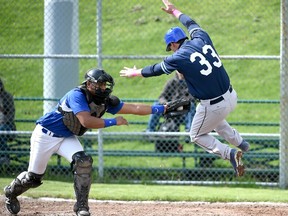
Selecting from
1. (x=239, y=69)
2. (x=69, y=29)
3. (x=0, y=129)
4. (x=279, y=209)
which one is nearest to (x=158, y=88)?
(x=239, y=69)

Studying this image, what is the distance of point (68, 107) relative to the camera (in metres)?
8.00

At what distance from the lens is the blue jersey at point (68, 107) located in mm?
7812

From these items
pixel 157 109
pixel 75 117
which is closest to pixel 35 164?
pixel 75 117

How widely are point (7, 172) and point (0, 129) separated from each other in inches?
26.1

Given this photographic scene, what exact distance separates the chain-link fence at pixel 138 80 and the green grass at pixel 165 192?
408mm

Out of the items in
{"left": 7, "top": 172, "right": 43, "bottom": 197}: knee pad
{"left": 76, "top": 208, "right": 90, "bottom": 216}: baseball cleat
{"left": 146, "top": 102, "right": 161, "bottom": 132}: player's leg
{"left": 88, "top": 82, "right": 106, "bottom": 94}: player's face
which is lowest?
{"left": 76, "top": 208, "right": 90, "bottom": 216}: baseball cleat

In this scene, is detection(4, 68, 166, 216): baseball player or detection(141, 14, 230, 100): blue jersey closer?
detection(4, 68, 166, 216): baseball player

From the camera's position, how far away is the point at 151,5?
713 inches

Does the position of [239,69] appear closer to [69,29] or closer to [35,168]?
[69,29]

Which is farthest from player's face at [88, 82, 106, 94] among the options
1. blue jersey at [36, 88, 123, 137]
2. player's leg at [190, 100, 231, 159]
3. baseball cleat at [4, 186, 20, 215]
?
baseball cleat at [4, 186, 20, 215]

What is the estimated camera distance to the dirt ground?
28.9ft

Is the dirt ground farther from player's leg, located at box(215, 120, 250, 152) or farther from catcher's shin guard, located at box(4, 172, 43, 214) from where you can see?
player's leg, located at box(215, 120, 250, 152)

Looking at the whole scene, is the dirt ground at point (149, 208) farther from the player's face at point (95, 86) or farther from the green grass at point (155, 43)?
the green grass at point (155, 43)

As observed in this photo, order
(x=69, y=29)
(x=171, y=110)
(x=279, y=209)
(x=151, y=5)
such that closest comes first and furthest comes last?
(x=171, y=110), (x=279, y=209), (x=69, y=29), (x=151, y=5)
